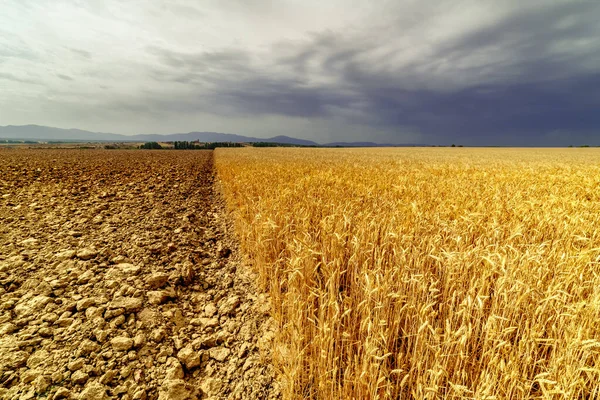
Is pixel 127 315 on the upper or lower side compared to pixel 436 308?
lower

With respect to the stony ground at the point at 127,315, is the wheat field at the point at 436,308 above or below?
above

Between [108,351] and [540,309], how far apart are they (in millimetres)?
4346

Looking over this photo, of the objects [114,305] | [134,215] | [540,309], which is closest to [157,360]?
[114,305]

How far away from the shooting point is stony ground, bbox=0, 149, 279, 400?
8.36 feet

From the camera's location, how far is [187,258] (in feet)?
17.4

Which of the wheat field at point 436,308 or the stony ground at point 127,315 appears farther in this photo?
the stony ground at point 127,315

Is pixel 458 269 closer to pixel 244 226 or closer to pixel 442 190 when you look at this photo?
pixel 244 226

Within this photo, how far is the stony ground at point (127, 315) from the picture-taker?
2.55m

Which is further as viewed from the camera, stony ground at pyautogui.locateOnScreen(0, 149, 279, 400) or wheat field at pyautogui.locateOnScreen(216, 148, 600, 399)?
stony ground at pyautogui.locateOnScreen(0, 149, 279, 400)

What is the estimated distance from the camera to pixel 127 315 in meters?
3.46

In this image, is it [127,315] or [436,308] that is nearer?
[436,308]

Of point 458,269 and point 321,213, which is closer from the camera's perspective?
point 458,269

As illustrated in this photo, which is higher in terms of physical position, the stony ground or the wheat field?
the wheat field

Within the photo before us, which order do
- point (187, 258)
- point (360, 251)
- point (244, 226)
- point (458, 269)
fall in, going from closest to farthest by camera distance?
1. point (458, 269)
2. point (360, 251)
3. point (187, 258)
4. point (244, 226)
